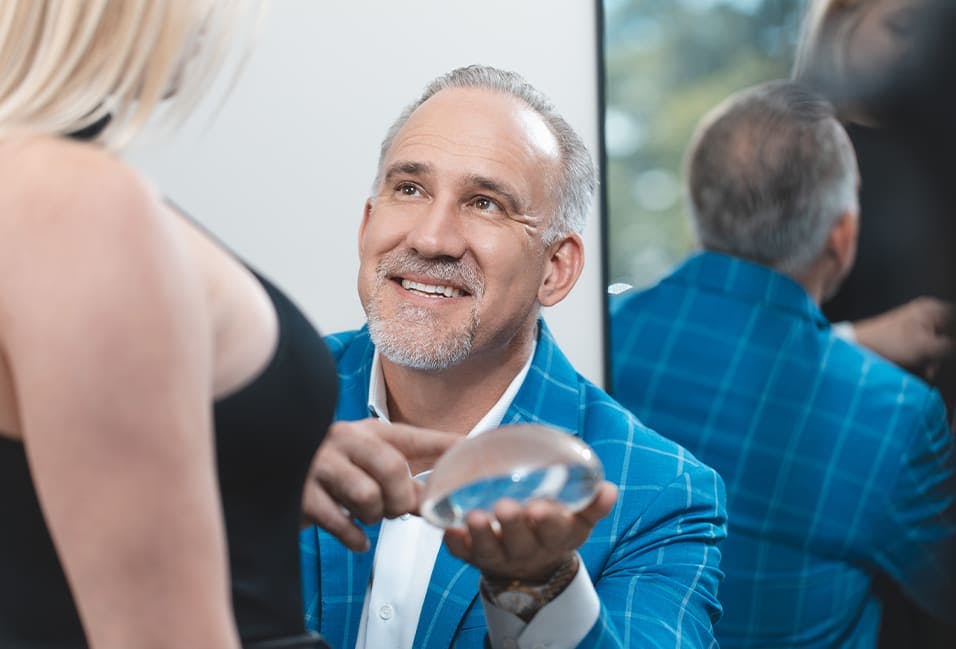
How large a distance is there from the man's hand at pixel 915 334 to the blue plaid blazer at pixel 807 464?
2cm

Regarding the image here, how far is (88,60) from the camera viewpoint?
688 millimetres

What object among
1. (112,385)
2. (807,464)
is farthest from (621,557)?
(112,385)

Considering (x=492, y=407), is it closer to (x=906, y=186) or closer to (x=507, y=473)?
(x=507, y=473)

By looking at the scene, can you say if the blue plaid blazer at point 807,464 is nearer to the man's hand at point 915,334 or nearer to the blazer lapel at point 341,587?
the man's hand at point 915,334

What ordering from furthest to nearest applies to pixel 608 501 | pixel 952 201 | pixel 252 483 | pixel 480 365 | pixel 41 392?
pixel 952 201, pixel 480 365, pixel 608 501, pixel 252 483, pixel 41 392

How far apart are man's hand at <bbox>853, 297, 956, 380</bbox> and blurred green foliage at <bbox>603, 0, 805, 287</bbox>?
0.33 meters

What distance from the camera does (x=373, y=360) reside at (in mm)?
1640

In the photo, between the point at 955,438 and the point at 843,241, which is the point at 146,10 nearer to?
the point at 843,241

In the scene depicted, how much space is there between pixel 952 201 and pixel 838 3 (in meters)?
0.37

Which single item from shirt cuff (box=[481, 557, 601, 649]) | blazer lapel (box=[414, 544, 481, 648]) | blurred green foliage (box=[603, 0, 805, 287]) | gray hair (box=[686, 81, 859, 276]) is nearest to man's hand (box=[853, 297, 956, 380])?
gray hair (box=[686, 81, 859, 276])

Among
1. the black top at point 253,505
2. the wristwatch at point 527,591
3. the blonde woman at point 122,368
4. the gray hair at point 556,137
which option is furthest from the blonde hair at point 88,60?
the gray hair at point 556,137

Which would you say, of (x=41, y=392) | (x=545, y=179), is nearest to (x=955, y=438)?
(x=545, y=179)

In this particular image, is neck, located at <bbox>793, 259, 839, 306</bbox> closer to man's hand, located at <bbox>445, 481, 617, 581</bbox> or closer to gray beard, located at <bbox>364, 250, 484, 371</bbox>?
gray beard, located at <bbox>364, 250, 484, 371</bbox>

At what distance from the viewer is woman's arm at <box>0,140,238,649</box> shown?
2.01 ft
